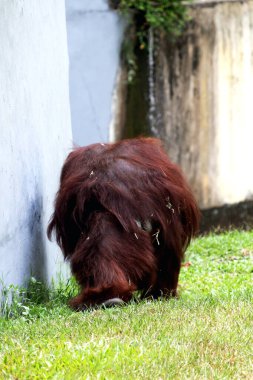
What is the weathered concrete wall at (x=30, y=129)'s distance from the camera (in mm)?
5477

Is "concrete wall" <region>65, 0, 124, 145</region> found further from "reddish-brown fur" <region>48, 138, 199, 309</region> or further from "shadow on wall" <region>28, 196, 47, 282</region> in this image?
"reddish-brown fur" <region>48, 138, 199, 309</region>

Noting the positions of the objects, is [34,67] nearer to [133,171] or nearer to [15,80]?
[15,80]

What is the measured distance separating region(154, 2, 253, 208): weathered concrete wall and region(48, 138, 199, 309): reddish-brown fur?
4969 millimetres

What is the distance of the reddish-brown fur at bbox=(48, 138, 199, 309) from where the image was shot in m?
5.39

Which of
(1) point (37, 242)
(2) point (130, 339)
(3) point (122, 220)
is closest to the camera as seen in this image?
(2) point (130, 339)

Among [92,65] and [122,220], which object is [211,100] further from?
[122,220]

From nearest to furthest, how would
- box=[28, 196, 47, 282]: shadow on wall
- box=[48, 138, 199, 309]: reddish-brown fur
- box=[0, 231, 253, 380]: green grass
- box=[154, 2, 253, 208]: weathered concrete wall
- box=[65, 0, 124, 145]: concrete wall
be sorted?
box=[0, 231, 253, 380]: green grass < box=[48, 138, 199, 309]: reddish-brown fur < box=[28, 196, 47, 282]: shadow on wall < box=[65, 0, 124, 145]: concrete wall < box=[154, 2, 253, 208]: weathered concrete wall

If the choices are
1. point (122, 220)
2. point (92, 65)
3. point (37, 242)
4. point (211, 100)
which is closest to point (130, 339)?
point (122, 220)

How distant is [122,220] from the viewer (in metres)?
5.42

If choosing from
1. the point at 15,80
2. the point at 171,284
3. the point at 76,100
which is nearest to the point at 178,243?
the point at 171,284

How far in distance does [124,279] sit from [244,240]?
12.0 feet

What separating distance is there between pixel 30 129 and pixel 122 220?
1000 mm

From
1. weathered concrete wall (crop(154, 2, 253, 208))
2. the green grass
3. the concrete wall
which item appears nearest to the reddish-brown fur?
the green grass

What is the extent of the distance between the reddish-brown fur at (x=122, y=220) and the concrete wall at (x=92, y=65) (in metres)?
4.26
